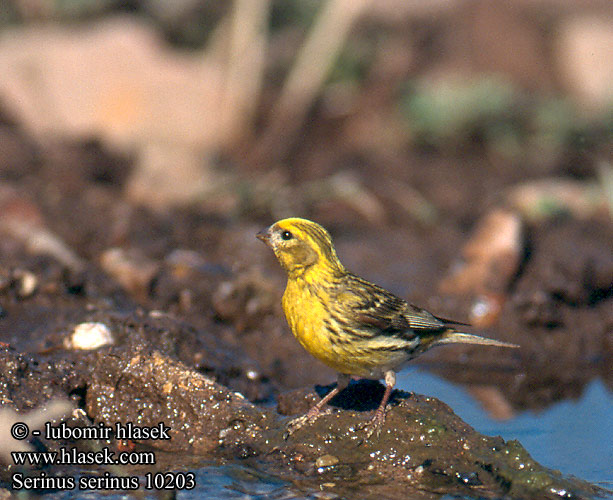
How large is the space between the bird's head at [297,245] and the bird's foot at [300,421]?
0.85 metres

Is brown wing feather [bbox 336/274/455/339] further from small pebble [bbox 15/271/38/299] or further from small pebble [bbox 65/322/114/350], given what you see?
small pebble [bbox 15/271/38/299]

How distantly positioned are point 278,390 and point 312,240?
1.47m

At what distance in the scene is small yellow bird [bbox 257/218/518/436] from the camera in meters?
5.02

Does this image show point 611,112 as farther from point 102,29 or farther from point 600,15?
point 102,29

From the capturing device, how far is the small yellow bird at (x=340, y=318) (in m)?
5.02

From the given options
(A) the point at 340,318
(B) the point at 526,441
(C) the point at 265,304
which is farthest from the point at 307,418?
(C) the point at 265,304

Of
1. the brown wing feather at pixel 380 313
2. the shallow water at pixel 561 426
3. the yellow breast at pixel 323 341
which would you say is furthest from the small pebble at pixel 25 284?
the shallow water at pixel 561 426

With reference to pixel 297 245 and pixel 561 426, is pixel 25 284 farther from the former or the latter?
pixel 561 426

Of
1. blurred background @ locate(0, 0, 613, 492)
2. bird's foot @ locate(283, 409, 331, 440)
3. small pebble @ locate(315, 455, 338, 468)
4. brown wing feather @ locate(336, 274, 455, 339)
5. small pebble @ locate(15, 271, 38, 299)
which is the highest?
blurred background @ locate(0, 0, 613, 492)

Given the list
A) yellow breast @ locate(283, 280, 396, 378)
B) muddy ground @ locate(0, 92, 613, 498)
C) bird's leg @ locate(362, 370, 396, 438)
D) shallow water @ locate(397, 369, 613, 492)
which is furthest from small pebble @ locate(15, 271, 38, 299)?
bird's leg @ locate(362, 370, 396, 438)

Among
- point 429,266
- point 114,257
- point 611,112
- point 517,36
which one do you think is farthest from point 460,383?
point 517,36

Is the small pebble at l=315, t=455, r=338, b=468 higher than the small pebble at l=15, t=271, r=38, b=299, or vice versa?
the small pebble at l=15, t=271, r=38, b=299

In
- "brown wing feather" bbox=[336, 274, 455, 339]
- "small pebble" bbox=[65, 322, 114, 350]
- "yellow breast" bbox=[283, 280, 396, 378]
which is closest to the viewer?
"yellow breast" bbox=[283, 280, 396, 378]

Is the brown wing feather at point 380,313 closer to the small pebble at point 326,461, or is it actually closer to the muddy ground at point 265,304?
the muddy ground at point 265,304
